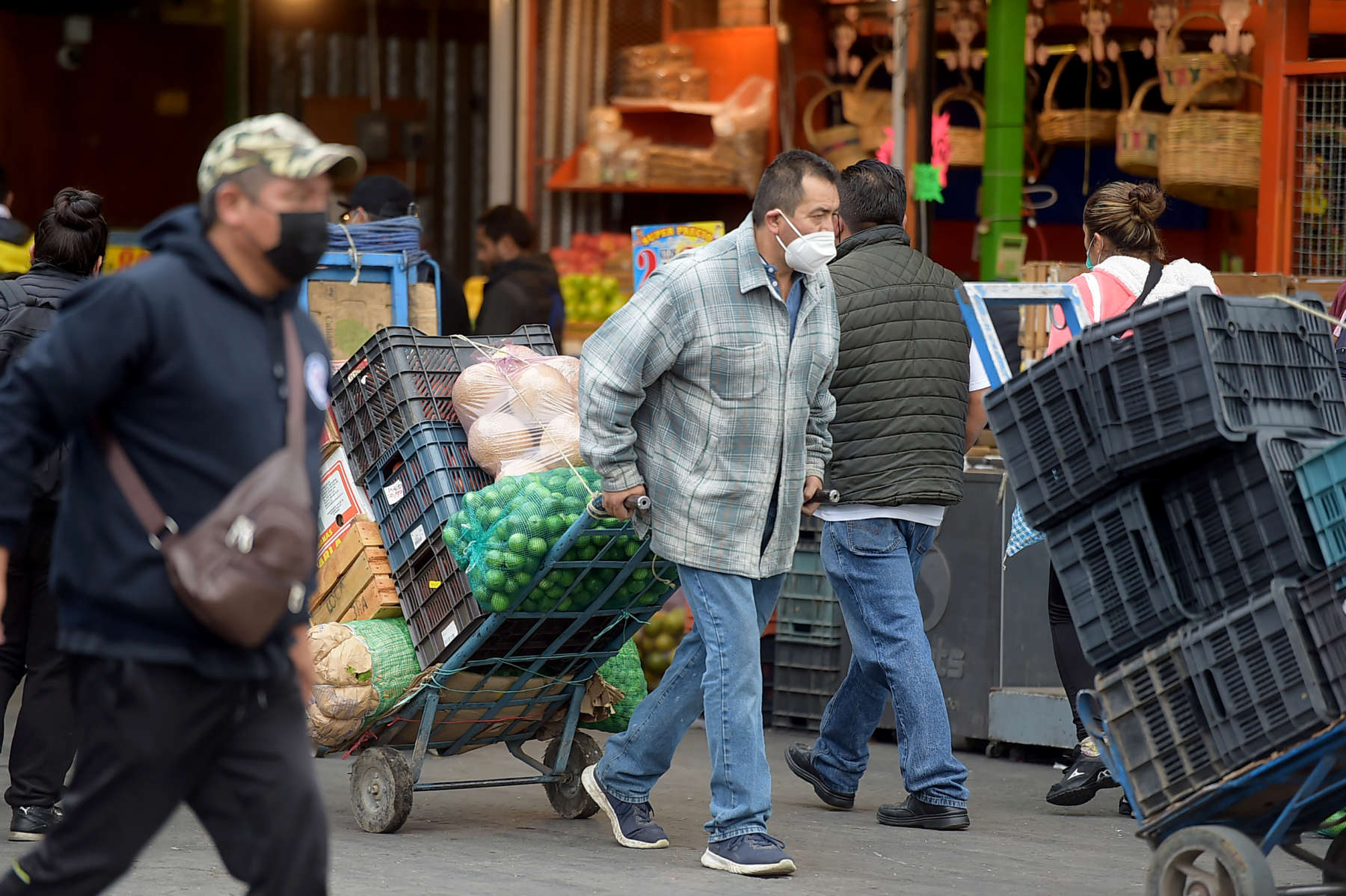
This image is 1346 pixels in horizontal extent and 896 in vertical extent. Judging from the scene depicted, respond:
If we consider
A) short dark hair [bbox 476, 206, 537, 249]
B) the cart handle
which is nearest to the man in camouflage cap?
the cart handle

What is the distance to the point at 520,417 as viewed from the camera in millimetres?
5547

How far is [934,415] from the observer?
19.4 ft

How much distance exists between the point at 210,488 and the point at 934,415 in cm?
313

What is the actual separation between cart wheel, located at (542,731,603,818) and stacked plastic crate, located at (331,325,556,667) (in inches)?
24.0

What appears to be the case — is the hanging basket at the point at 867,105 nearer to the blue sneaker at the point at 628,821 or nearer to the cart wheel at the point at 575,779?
the cart wheel at the point at 575,779

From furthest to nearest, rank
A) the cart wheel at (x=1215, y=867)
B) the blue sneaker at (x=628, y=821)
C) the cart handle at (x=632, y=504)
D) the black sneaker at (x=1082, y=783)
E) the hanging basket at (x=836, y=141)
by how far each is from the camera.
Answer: the hanging basket at (x=836, y=141)
the black sneaker at (x=1082, y=783)
the blue sneaker at (x=628, y=821)
the cart handle at (x=632, y=504)
the cart wheel at (x=1215, y=867)

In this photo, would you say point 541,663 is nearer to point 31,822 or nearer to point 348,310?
point 31,822

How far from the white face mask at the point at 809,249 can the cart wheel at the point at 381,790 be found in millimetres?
1897

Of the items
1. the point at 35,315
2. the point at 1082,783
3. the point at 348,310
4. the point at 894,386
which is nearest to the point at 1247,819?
the point at 1082,783

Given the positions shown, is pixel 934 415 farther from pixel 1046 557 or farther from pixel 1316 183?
pixel 1316 183

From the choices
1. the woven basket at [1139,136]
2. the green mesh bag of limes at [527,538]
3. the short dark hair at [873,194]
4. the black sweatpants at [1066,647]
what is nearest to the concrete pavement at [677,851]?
the black sweatpants at [1066,647]

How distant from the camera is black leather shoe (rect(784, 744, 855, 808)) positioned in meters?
6.19

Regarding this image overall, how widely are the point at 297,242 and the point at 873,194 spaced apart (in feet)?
10.2

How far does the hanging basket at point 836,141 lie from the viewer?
34.5ft
